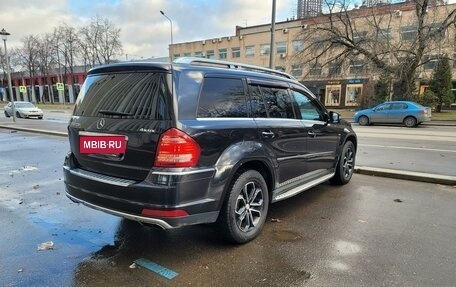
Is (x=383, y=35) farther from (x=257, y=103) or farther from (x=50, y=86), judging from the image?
(x=50, y=86)

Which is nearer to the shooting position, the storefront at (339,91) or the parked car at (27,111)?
the parked car at (27,111)

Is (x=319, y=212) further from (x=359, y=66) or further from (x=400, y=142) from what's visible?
(x=359, y=66)

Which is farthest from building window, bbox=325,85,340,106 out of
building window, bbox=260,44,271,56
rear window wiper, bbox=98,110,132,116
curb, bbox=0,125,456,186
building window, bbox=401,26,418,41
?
rear window wiper, bbox=98,110,132,116

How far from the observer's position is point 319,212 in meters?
4.79

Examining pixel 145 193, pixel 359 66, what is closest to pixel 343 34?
pixel 359 66

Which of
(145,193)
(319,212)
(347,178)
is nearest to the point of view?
(145,193)

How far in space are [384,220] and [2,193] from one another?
587cm

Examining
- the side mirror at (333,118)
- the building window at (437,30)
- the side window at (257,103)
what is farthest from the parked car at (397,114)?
the side window at (257,103)

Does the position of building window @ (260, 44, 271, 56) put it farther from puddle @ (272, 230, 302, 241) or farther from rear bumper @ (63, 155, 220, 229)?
rear bumper @ (63, 155, 220, 229)

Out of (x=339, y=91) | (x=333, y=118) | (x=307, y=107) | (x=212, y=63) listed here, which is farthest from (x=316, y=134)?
(x=339, y=91)

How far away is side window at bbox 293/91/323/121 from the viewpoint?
16.0 ft

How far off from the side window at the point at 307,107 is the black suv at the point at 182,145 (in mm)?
535

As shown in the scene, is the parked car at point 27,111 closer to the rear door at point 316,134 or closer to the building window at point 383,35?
the rear door at point 316,134

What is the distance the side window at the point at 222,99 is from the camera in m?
3.42
